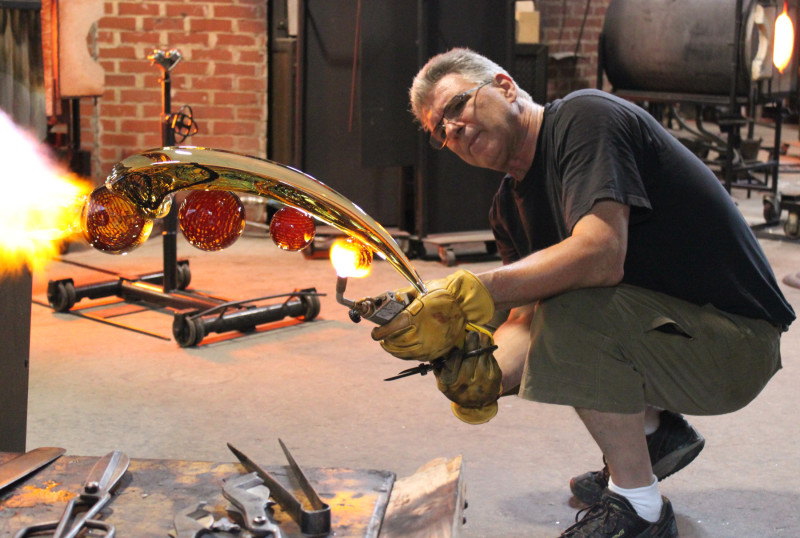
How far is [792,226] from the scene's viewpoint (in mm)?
5789

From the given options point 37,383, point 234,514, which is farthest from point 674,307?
point 37,383

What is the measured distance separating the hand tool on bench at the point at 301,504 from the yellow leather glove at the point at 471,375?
320 mm

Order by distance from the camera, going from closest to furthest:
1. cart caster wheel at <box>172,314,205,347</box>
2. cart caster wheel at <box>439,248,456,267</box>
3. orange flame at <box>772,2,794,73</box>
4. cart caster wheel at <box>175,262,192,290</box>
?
1. cart caster wheel at <box>172,314,205,347</box>
2. cart caster wheel at <box>175,262,192,290</box>
3. cart caster wheel at <box>439,248,456,267</box>
4. orange flame at <box>772,2,794,73</box>

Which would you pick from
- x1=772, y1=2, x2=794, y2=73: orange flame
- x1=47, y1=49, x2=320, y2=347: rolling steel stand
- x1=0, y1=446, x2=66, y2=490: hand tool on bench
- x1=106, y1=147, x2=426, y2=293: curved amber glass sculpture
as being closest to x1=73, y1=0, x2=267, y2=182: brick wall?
x1=47, y1=49, x2=320, y2=347: rolling steel stand

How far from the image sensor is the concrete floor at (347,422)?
2301 millimetres

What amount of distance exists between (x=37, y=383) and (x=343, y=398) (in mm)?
1017

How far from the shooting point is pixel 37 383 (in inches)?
124

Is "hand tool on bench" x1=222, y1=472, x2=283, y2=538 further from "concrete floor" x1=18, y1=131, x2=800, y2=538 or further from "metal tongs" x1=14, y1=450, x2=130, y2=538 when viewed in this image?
"concrete floor" x1=18, y1=131, x2=800, y2=538

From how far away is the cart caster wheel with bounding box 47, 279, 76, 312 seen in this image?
13.3 ft

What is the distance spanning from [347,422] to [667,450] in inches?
38.8

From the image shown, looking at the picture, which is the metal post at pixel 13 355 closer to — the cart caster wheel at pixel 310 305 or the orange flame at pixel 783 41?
the cart caster wheel at pixel 310 305

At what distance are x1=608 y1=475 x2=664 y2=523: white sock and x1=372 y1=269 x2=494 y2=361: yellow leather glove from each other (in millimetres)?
541

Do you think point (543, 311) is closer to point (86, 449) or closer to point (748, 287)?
point (748, 287)

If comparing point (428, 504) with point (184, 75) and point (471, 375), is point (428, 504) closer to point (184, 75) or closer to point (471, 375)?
point (471, 375)
